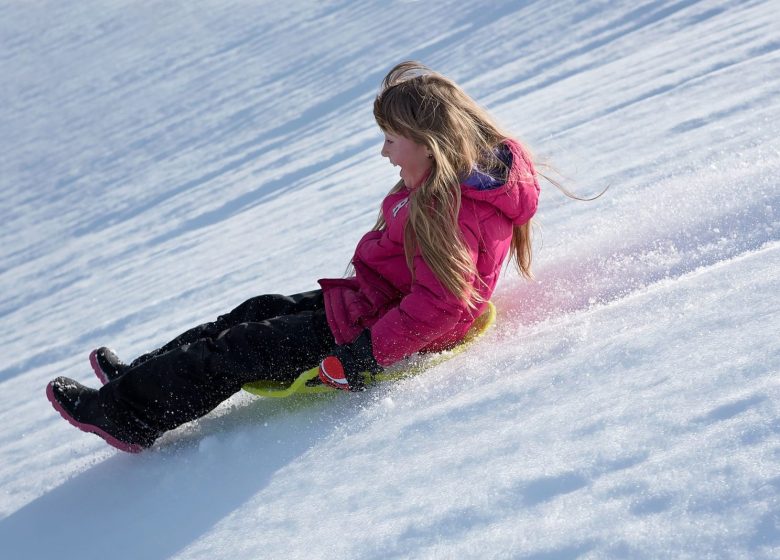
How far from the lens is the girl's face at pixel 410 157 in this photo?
2480mm

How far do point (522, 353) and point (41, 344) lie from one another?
3551mm

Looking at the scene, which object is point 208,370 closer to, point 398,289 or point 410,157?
point 398,289

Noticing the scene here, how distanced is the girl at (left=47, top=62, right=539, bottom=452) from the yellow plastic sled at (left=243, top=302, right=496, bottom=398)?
43 mm

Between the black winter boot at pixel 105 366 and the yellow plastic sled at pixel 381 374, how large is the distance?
0.57 metres

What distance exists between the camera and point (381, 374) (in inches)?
99.2

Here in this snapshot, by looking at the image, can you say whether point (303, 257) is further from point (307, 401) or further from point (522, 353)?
point (522, 353)

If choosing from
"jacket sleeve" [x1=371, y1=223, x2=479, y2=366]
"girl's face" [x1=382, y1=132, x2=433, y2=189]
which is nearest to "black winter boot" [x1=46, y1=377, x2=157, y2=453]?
"jacket sleeve" [x1=371, y1=223, x2=479, y2=366]

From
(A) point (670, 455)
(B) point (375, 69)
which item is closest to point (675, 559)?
(A) point (670, 455)

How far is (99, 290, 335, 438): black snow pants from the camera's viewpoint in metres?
2.54

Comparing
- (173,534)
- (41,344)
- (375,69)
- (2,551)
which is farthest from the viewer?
(375,69)

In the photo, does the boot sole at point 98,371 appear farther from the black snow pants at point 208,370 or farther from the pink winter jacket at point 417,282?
the pink winter jacket at point 417,282

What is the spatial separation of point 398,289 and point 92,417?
1037mm

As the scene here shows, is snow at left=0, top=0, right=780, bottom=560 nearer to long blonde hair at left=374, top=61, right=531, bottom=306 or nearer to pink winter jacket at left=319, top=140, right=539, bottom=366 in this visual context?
pink winter jacket at left=319, top=140, right=539, bottom=366

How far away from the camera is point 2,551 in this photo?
2.33m
